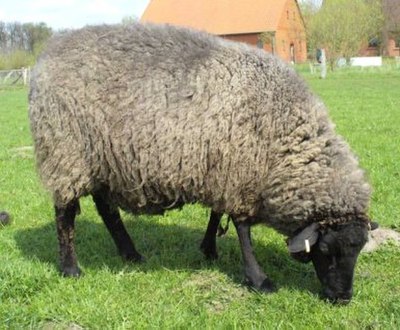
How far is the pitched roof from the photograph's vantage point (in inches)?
2496

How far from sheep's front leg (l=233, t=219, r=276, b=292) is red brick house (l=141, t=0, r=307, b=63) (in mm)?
58892

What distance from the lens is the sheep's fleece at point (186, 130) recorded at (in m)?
4.42

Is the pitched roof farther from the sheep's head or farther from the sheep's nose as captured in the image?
the sheep's nose

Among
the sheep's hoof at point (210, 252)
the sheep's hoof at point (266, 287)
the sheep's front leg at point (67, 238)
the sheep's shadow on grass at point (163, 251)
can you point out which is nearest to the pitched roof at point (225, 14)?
the sheep's shadow on grass at point (163, 251)

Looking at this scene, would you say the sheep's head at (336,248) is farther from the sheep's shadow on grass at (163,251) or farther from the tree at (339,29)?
the tree at (339,29)

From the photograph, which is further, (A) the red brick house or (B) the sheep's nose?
(A) the red brick house

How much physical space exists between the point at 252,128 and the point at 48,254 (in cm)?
244

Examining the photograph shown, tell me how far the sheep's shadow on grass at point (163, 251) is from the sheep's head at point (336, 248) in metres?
0.29

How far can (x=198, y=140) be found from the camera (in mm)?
4488

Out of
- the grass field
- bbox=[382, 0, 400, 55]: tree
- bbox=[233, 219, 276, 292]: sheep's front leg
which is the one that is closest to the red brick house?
bbox=[382, 0, 400, 55]: tree

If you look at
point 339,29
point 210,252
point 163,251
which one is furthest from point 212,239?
point 339,29

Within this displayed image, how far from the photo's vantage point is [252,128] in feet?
14.6

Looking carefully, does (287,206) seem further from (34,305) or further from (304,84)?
(34,305)

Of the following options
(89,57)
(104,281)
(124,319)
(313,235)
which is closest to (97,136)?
(89,57)
